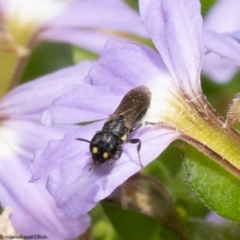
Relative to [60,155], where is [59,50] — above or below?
below

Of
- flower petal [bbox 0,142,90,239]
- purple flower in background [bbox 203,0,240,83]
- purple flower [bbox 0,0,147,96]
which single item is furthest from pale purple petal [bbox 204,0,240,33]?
flower petal [bbox 0,142,90,239]

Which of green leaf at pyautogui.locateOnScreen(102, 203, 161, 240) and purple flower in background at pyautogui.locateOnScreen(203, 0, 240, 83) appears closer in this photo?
green leaf at pyautogui.locateOnScreen(102, 203, 161, 240)

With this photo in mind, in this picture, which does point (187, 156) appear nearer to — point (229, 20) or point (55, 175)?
point (55, 175)

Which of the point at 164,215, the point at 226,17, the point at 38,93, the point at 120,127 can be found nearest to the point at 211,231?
the point at 164,215

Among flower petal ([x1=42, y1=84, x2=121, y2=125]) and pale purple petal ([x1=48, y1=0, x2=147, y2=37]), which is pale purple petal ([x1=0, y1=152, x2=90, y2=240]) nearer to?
flower petal ([x1=42, y1=84, x2=121, y2=125])

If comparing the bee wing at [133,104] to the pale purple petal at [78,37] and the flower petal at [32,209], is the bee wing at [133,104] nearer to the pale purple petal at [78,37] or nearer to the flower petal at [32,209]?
the flower petal at [32,209]

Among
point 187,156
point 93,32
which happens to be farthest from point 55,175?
point 93,32

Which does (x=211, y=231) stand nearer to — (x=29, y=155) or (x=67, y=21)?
(x=29, y=155)
